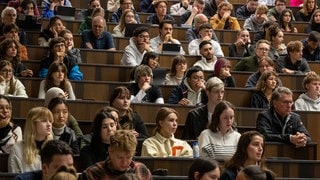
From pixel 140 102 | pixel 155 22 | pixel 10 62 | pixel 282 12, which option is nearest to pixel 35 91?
pixel 10 62

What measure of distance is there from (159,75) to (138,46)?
79 centimetres

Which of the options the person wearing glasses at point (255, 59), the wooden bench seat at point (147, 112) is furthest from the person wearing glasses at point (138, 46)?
the wooden bench seat at point (147, 112)

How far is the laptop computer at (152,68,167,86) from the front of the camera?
7.79m

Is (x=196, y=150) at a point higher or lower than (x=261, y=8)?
lower

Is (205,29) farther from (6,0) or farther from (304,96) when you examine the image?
(6,0)

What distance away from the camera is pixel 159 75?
7.80 m

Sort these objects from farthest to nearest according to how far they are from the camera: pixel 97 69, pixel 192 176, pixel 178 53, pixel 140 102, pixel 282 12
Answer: pixel 282 12 → pixel 178 53 → pixel 97 69 → pixel 140 102 → pixel 192 176

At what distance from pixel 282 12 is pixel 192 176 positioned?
5.51m

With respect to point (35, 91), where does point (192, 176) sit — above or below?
below

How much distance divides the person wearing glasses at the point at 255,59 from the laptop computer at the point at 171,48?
586 millimetres

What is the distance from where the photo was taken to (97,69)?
807 centimetres

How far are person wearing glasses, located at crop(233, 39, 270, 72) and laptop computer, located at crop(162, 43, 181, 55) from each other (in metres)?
0.59

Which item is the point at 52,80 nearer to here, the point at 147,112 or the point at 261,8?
the point at 147,112

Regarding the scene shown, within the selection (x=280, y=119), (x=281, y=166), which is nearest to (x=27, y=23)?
(x=280, y=119)
